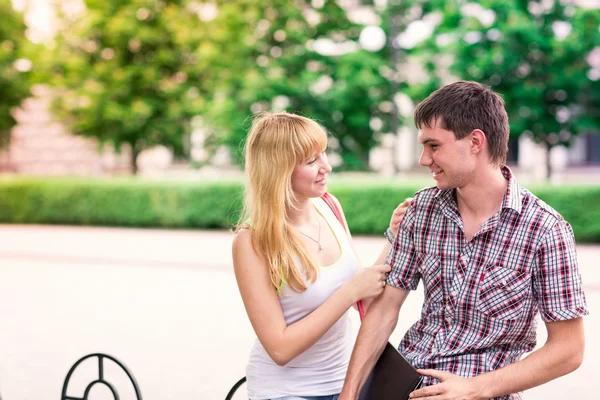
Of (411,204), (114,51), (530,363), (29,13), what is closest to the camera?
(530,363)

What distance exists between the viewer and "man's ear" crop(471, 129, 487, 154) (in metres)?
2.56

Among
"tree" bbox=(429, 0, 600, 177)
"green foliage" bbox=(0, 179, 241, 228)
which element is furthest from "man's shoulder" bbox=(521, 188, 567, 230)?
"tree" bbox=(429, 0, 600, 177)

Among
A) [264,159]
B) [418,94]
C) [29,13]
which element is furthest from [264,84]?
[264,159]

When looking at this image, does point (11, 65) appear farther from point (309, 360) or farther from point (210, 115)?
point (309, 360)

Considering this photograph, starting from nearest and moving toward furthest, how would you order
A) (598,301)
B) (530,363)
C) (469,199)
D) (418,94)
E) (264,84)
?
(530,363), (469,199), (598,301), (418,94), (264,84)

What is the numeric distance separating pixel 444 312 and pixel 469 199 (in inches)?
15.1

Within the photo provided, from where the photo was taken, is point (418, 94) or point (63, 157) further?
point (63, 157)

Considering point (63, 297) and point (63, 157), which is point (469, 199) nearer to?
point (63, 297)

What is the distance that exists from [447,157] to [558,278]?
50 cm

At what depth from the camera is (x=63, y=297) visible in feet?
34.1

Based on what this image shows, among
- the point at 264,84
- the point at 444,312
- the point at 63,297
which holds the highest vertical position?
the point at 264,84

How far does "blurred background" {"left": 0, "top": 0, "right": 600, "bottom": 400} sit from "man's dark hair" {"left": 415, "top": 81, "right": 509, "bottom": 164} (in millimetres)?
5383

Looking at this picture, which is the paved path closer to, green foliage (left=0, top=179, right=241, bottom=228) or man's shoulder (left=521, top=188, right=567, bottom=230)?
man's shoulder (left=521, top=188, right=567, bottom=230)

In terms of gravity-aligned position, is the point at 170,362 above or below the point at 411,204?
below
